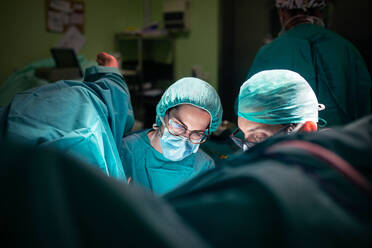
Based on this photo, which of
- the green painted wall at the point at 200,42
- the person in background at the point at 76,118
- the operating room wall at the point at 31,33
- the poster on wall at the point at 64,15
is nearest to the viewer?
the person in background at the point at 76,118

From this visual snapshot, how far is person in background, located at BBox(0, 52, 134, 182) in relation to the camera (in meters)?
0.64

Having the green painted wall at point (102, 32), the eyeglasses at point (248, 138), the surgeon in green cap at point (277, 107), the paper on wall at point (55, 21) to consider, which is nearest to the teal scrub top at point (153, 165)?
the eyeglasses at point (248, 138)

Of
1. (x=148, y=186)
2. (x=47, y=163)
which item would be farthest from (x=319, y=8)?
(x=47, y=163)

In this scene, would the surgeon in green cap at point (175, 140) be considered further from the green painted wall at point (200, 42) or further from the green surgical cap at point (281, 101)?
the green painted wall at point (200, 42)

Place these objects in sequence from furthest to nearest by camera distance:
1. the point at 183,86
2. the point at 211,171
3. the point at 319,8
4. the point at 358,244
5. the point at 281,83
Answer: the point at 319,8, the point at 183,86, the point at 281,83, the point at 211,171, the point at 358,244

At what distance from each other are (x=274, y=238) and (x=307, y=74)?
1.08m

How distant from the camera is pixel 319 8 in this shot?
1.32m

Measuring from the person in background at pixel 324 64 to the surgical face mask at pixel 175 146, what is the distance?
0.47 meters

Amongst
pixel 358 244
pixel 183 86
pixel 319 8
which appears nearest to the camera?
pixel 358 244

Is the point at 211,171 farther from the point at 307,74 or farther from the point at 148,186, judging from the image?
the point at 307,74

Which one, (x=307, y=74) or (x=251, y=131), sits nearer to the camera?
(x=251, y=131)

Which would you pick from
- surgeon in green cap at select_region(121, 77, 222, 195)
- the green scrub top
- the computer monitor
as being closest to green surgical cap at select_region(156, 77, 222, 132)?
surgeon in green cap at select_region(121, 77, 222, 195)

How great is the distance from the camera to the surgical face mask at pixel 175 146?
3.46ft

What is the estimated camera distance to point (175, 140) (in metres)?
1.05
